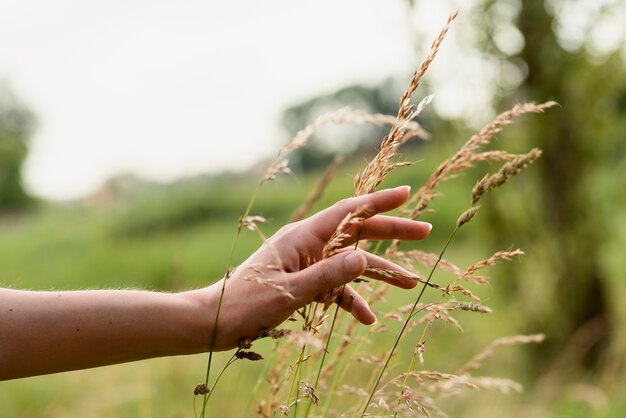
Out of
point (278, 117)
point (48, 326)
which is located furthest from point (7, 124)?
point (48, 326)

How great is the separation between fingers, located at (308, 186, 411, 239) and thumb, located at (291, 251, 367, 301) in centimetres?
12

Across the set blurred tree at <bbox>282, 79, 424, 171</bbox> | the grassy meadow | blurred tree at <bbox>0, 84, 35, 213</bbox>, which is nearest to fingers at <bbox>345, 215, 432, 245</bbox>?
the grassy meadow

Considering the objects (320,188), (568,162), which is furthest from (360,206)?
(568,162)

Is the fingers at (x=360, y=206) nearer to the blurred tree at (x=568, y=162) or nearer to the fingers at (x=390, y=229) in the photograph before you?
the fingers at (x=390, y=229)

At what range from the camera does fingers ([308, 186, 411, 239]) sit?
1468mm

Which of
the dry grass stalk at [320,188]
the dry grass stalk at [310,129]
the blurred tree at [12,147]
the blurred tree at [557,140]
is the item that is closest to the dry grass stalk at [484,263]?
the dry grass stalk at [310,129]

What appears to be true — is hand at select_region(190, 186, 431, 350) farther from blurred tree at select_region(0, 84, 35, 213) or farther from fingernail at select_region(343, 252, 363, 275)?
blurred tree at select_region(0, 84, 35, 213)

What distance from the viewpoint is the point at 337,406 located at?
428 cm

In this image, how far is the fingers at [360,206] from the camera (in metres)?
1.47

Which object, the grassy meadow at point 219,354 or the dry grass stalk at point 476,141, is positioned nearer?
the dry grass stalk at point 476,141

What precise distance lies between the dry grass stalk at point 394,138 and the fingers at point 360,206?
5.7 inches

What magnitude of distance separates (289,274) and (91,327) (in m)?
0.46

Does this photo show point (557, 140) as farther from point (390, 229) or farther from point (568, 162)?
point (390, 229)

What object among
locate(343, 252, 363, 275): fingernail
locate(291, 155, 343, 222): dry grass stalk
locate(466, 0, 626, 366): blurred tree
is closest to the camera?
locate(343, 252, 363, 275): fingernail
